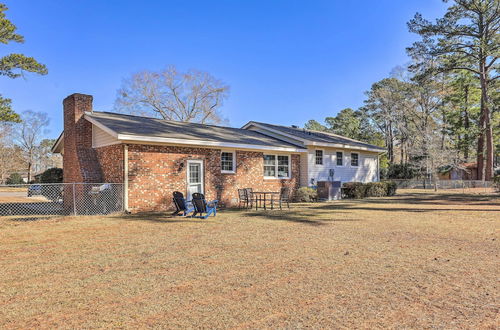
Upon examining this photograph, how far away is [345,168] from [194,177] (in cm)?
1135

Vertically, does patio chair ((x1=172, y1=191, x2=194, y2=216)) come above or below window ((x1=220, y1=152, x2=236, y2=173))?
below

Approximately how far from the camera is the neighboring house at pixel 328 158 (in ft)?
61.2

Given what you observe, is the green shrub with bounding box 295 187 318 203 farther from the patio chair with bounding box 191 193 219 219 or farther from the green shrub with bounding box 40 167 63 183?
the green shrub with bounding box 40 167 63 183

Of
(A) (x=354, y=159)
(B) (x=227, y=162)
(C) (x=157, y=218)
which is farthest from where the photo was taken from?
(A) (x=354, y=159)

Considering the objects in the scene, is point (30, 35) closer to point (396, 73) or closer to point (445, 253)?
point (445, 253)

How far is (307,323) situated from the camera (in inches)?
127

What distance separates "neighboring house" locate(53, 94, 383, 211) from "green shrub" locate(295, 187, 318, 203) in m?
0.72

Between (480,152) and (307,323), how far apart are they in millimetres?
36083

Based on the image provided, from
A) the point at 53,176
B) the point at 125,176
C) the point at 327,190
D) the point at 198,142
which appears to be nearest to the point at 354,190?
the point at 327,190

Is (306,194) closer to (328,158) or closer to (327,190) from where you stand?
(327,190)

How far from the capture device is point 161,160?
1271 centimetres

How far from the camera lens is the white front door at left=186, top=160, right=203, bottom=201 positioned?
1361 cm

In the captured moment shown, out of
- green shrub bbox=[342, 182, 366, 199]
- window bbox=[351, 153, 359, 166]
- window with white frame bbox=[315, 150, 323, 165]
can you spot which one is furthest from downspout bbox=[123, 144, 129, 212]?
window bbox=[351, 153, 359, 166]

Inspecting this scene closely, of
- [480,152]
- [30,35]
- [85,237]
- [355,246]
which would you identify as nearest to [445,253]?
[355,246]
